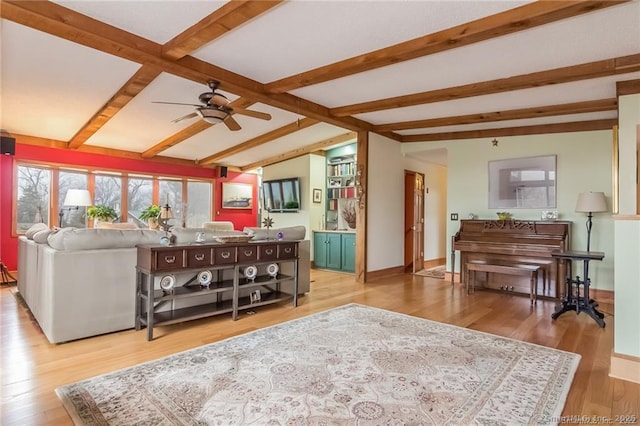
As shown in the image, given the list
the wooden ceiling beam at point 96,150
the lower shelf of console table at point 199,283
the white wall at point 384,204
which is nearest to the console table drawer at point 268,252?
the lower shelf of console table at point 199,283

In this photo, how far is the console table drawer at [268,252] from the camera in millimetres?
4111

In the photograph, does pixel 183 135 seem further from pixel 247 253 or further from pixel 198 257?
pixel 198 257

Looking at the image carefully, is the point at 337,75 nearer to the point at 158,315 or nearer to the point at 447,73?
the point at 447,73

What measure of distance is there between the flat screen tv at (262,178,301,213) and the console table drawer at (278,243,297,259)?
3422mm

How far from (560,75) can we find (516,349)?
107 inches

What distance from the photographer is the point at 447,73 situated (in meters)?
3.74

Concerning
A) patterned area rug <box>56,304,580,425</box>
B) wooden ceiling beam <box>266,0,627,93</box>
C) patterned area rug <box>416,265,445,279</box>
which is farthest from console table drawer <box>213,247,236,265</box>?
patterned area rug <box>416,265,445,279</box>

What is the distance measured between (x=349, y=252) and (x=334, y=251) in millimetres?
389

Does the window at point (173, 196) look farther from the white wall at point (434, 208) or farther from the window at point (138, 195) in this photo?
the white wall at point (434, 208)

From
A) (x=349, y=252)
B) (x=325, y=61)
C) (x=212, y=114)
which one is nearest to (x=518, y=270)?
(x=349, y=252)

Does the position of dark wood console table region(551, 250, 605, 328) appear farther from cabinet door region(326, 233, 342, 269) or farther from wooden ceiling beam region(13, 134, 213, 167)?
wooden ceiling beam region(13, 134, 213, 167)

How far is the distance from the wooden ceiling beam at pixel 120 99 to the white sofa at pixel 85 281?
1.64 metres

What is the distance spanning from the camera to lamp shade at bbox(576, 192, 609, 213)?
4586mm

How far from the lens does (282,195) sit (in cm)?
827
